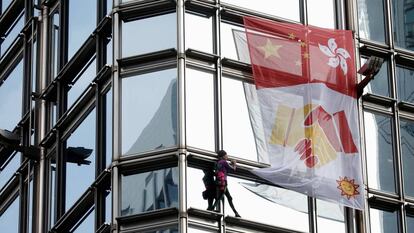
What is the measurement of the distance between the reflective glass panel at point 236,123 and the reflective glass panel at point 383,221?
3.32 metres

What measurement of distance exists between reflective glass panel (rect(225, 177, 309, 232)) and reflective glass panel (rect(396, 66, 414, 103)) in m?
4.57

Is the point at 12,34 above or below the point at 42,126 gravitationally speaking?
above

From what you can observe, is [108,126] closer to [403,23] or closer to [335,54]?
[335,54]

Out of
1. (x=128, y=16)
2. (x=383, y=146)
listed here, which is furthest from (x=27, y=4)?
(x=383, y=146)

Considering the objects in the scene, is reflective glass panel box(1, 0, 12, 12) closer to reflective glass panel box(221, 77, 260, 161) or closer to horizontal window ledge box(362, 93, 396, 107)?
reflective glass panel box(221, 77, 260, 161)

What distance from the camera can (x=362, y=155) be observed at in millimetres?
43062

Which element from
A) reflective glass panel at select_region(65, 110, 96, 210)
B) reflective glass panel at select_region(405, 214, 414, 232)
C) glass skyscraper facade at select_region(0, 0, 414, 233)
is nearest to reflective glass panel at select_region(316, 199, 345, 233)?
glass skyscraper facade at select_region(0, 0, 414, 233)

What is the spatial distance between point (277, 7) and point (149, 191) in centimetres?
622

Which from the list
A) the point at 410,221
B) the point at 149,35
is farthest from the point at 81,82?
the point at 410,221

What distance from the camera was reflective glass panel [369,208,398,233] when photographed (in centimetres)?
4278

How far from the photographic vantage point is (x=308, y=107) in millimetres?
42938

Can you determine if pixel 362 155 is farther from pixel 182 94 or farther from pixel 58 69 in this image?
pixel 58 69

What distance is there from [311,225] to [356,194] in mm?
1395

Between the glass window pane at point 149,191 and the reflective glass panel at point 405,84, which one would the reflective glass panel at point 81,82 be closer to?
the glass window pane at point 149,191
